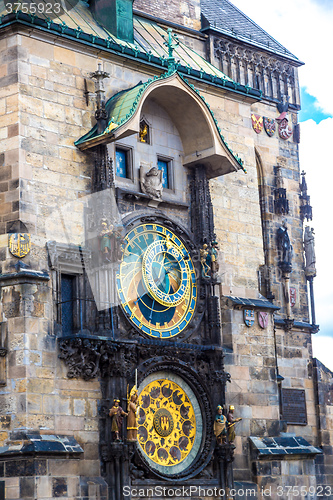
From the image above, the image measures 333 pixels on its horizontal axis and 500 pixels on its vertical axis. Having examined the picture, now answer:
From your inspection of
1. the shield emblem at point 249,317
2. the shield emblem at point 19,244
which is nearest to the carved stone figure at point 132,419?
the shield emblem at point 19,244

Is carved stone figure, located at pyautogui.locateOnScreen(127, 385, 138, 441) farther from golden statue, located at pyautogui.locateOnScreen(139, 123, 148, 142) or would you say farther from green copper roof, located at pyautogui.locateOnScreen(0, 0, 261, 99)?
green copper roof, located at pyautogui.locateOnScreen(0, 0, 261, 99)

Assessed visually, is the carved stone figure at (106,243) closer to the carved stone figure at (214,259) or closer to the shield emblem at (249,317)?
the carved stone figure at (214,259)

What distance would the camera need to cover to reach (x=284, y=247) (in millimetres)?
29406

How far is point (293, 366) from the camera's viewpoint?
1141 inches

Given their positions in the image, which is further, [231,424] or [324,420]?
[324,420]

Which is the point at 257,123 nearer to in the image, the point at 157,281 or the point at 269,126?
the point at 269,126

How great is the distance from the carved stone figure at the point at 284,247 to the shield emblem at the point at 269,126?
2861 mm

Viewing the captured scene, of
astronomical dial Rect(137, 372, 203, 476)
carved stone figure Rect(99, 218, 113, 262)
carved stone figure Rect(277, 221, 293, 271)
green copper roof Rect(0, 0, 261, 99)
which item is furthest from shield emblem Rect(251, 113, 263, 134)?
astronomical dial Rect(137, 372, 203, 476)

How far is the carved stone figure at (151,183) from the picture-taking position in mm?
22703

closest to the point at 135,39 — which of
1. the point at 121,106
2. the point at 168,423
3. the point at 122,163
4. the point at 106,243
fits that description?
the point at 121,106

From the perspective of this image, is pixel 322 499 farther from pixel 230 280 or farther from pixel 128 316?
pixel 128 316

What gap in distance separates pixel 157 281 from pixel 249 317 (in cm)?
286

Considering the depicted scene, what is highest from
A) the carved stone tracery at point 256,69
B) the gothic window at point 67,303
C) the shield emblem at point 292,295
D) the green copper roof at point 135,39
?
the carved stone tracery at point 256,69

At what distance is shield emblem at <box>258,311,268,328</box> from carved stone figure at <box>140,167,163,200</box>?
12.5ft
